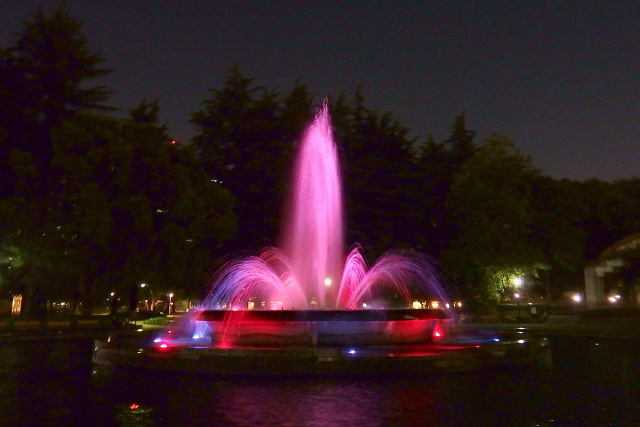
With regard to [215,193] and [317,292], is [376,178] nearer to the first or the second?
[215,193]

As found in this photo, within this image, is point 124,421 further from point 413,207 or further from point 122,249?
point 413,207

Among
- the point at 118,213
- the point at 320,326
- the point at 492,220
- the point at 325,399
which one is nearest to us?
the point at 325,399

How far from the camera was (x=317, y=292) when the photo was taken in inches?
1124

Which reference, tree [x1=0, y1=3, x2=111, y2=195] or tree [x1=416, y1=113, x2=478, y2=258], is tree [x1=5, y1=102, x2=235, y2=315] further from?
tree [x1=416, y1=113, x2=478, y2=258]

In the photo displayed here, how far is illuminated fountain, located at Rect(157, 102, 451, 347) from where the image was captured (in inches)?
776

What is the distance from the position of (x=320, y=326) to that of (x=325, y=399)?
609 cm

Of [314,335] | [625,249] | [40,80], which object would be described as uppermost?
[40,80]

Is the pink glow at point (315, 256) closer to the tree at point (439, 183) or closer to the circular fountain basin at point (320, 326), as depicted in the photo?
the circular fountain basin at point (320, 326)

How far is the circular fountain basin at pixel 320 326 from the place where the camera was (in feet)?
64.1

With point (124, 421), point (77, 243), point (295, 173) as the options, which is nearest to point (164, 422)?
point (124, 421)

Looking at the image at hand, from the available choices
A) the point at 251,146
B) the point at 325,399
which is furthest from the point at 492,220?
the point at 325,399

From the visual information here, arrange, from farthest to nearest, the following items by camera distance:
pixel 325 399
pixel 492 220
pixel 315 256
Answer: pixel 492 220 → pixel 315 256 → pixel 325 399

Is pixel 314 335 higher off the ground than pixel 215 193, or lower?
lower

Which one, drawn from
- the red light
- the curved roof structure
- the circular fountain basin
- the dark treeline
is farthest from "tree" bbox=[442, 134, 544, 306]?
the circular fountain basin
